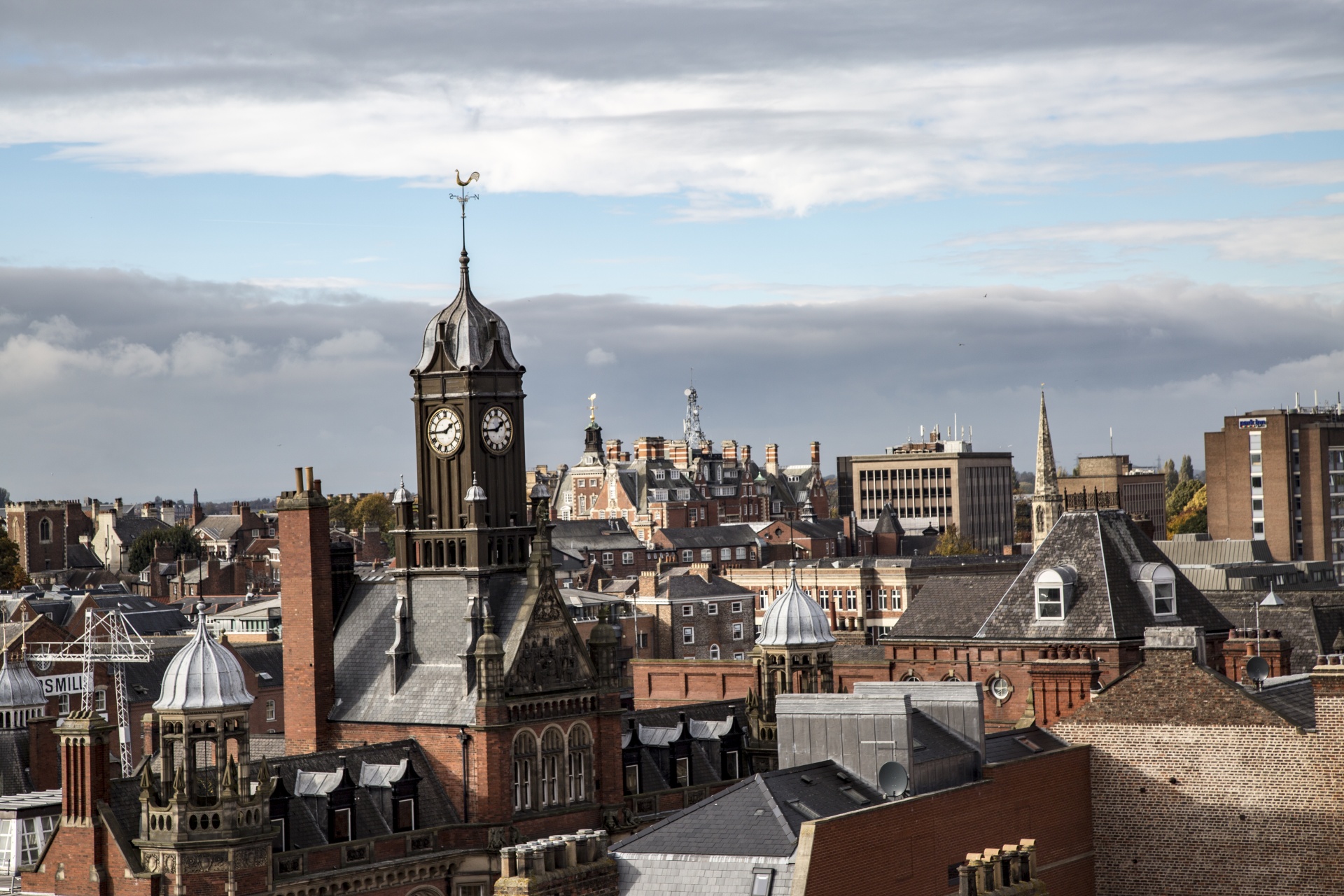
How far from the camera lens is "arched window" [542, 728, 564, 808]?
57156mm

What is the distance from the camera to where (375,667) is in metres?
60.4

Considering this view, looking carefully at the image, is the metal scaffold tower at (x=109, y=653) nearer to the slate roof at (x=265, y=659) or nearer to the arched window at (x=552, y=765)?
the slate roof at (x=265, y=659)

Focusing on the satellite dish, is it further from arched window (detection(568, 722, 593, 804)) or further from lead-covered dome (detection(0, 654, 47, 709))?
lead-covered dome (detection(0, 654, 47, 709))

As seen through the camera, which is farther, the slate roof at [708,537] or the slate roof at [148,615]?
the slate roof at [708,537]

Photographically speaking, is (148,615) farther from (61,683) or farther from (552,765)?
(552,765)

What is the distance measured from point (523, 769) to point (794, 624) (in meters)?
13.5

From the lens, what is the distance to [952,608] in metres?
83.7

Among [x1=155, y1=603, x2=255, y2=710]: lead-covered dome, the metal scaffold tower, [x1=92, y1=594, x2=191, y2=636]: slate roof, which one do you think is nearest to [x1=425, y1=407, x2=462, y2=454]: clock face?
the metal scaffold tower

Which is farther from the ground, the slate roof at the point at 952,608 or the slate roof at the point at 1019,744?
the slate roof at the point at 952,608

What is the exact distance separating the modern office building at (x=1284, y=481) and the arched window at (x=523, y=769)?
5371 inches

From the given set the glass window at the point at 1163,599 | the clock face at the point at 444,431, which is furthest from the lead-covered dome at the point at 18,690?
the glass window at the point at 1163,599

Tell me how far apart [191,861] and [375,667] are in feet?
46.5

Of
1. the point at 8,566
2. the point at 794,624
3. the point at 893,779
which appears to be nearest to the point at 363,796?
the point at 893,779

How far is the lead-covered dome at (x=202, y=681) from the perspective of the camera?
4753 cm
